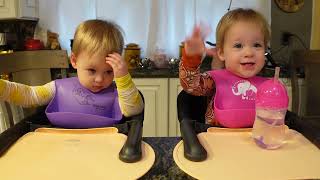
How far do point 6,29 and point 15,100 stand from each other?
6.29ft

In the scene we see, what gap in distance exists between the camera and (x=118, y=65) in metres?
0.85

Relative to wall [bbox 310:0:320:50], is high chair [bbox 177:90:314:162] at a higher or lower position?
lower

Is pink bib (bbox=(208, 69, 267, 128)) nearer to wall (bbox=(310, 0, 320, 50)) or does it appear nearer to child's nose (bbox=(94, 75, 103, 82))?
child's nose (bbox=(94, 75, 103, 82))

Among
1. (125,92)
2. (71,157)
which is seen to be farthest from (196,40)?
(71,157)

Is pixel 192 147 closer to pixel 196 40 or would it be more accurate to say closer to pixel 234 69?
pixel 196 40

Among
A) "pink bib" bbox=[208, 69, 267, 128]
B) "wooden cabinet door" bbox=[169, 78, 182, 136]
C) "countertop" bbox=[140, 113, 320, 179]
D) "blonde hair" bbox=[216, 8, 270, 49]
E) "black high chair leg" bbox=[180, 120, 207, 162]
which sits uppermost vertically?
"blonde hair" bbox=[216, 8, 270, 49]

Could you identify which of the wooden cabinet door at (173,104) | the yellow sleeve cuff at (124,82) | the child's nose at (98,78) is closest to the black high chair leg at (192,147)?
the yellow sleeve cuff at (124,82)

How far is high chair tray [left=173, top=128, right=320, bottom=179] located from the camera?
1.78ft

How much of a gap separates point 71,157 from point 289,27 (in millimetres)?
2515

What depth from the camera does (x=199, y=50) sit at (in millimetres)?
789

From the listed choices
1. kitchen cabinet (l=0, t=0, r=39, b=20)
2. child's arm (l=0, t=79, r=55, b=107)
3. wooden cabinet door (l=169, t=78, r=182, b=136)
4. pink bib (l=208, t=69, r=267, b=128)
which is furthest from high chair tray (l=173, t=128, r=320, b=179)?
kitchen cabinet (l=0, t=0, r=39, b=20)

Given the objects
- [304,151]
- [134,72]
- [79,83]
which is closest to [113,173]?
[304,151]

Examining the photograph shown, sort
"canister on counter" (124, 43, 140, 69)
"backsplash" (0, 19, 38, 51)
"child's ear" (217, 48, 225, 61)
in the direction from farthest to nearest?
"backsplash" (0, 19, 38, 51)
"canister on counter" (124, 43, 140, 69)
"child's ear" (217, 48, 225, 61)

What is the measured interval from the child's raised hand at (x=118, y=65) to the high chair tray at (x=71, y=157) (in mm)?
174
